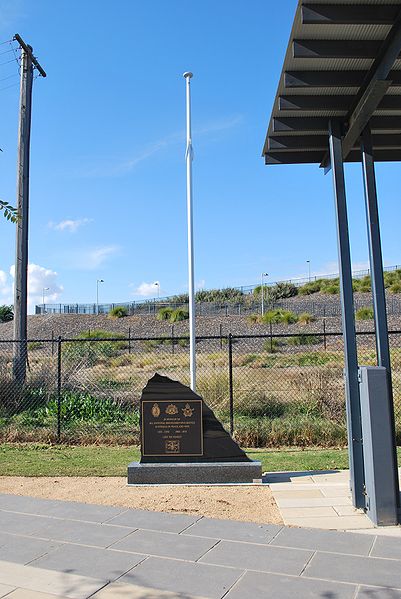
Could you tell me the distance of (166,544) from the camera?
4.81 metres

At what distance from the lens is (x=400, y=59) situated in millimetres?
5266

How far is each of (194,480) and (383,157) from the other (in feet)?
15.2

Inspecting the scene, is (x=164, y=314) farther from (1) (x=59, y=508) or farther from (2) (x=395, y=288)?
(1) (x=59, y=508)

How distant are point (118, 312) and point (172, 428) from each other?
150 ft

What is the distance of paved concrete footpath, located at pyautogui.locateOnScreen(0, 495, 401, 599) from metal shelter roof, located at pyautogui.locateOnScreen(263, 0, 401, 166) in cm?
403

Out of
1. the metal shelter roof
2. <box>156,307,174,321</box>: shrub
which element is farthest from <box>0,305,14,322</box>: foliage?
the metal shelter roof

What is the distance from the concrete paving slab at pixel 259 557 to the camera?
4.23 meters

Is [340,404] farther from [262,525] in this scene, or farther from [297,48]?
[297,48]

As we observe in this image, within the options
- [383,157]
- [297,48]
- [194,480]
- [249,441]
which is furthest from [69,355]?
[297,48]

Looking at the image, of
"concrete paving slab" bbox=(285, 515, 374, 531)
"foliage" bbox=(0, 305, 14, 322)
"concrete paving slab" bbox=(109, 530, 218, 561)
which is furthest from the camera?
"foliage" bbox=(0, 305, 14, 322)

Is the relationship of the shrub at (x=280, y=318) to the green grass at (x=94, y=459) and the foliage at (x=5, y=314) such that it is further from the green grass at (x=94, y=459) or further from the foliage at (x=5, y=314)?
the green grass at (x=94, y=459)

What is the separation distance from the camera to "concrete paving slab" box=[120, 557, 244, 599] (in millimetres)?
3857

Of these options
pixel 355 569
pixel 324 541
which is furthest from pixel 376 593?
pixel 324 541

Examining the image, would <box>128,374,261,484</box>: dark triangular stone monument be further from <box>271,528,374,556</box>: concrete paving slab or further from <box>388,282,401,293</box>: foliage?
<box>388,282,401,293</box>: foliage
